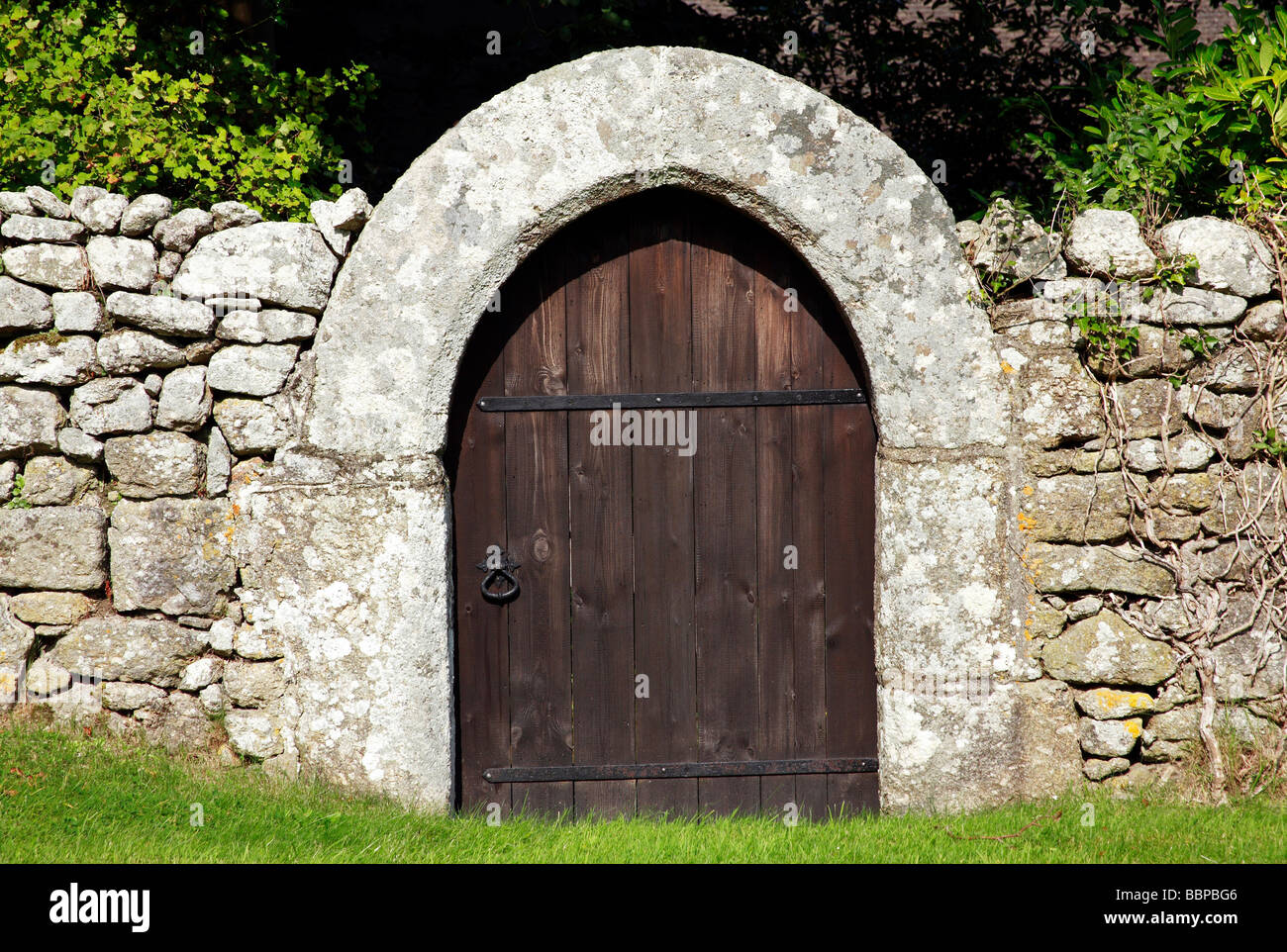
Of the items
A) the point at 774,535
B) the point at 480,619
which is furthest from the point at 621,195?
the point at 480,619

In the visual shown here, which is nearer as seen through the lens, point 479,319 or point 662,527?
point 479,319

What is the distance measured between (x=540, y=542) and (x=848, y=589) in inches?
41.6

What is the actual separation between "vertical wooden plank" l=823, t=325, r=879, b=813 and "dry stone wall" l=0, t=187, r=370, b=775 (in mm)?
1727

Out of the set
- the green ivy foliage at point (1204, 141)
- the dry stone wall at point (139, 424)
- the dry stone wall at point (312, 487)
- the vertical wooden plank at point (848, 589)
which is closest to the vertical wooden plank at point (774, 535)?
the vertical wooden plank at point (848, 589)

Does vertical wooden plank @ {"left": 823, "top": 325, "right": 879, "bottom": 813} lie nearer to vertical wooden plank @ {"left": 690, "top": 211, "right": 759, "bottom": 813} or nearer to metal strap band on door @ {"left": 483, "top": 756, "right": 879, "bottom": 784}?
metal strap band on door @ {"left": 483, "top": 756, "right": 879, "bottom": 784}

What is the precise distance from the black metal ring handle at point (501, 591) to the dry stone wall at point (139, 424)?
0.66 meters

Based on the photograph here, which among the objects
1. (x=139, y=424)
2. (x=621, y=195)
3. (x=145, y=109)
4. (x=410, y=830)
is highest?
(x=145, y=109)

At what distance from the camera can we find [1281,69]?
3.03 meters

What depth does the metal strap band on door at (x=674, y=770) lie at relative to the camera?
3201 mm

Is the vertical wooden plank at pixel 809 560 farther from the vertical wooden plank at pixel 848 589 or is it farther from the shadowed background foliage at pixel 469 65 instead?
the shadowed background foliage at pixel 469 65

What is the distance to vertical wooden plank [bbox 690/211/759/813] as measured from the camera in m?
3.17

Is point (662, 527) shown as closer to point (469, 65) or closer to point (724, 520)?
point (724, 520)

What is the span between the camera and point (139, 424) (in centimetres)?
292

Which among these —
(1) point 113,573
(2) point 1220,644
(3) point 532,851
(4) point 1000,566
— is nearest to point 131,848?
(1) point 113,573
